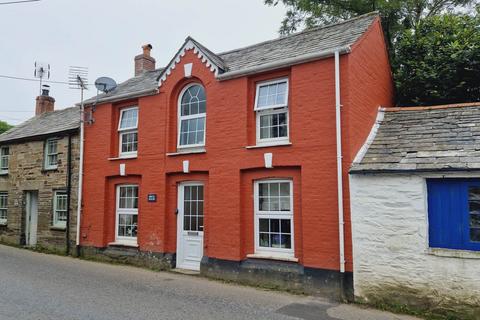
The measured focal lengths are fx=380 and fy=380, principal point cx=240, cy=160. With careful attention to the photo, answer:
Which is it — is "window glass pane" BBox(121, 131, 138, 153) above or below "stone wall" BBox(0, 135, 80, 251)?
above

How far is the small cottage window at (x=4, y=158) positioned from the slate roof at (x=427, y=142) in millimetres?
17157

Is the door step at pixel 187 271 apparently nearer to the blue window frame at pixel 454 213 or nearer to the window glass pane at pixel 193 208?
the window glass pane at pixel 193 208

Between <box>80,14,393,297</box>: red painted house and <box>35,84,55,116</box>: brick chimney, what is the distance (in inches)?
388

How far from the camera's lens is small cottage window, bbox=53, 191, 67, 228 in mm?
15104

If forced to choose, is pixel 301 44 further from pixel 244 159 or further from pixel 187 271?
pixel 187 271

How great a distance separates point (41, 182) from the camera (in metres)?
16.2

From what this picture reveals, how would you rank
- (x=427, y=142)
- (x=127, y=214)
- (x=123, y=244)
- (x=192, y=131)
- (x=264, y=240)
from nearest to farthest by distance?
(x=427, y=142)
(x=264, y=240)
(x=192, y=131)
(x=123, y=244)
(x=127, y=214)

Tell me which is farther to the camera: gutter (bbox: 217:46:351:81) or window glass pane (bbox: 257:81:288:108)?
window glass pane (bbox: 257:81:288:108)

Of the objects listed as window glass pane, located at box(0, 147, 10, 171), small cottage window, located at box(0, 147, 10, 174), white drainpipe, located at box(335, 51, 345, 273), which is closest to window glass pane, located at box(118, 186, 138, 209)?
white drainpipe, located at box(335, 51, 345, 273)

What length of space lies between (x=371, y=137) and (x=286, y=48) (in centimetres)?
Answer: 379

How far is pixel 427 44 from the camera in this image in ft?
44.5

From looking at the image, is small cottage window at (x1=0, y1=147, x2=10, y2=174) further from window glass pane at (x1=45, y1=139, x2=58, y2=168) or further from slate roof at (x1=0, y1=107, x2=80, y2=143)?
window glass pane at (x1=45, y1=139, x2=58, y2=168)

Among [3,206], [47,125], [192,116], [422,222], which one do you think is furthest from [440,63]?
[3,206]

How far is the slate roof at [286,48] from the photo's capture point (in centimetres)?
1026
